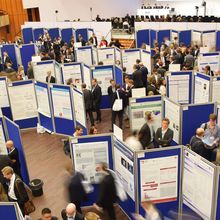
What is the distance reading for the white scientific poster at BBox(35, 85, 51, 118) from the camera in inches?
375

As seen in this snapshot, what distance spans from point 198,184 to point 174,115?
96.7 inches

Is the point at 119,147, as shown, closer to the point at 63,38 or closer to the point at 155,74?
the point at 155,74

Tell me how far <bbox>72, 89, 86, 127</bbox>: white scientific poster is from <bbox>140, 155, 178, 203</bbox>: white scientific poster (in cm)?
341

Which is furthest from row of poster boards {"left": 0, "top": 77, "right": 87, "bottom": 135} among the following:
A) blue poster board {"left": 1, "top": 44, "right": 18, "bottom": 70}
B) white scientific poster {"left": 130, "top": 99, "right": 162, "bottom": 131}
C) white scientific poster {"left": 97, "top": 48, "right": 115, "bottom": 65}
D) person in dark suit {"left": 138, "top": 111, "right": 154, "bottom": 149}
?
blue poster board {"left": 1, "top": 44, "right": 18, "bottom": 70}

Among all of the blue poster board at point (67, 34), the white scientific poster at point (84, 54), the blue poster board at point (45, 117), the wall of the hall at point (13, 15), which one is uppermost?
the wall of the hall at point (13, 15)

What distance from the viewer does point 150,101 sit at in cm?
772

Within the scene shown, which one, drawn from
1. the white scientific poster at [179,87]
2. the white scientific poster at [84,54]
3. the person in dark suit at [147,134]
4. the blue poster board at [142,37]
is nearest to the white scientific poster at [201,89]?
the white scientific poster at [179,87]

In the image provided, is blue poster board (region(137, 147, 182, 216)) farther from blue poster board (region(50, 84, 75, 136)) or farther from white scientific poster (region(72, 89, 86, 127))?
blue poster board (region(50, 84, 75, 136))

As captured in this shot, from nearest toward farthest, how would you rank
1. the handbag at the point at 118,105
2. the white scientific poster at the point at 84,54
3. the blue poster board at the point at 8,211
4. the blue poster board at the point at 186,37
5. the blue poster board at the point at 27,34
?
the blue poster board at the point at 8,211, the handbag at the point at 118,105, the white scientific poster at the point at 84,54, the blue poster board at the point at 186,37, the blue poster board at the point at 27,34

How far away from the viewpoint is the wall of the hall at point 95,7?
1054 inches

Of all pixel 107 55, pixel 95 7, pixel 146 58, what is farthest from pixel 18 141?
pixel 95 7

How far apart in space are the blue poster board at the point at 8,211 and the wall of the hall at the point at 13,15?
23.7 m

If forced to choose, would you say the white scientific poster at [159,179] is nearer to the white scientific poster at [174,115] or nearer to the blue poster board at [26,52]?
the white scientific poster at [174,115]

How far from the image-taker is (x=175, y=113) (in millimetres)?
7320
